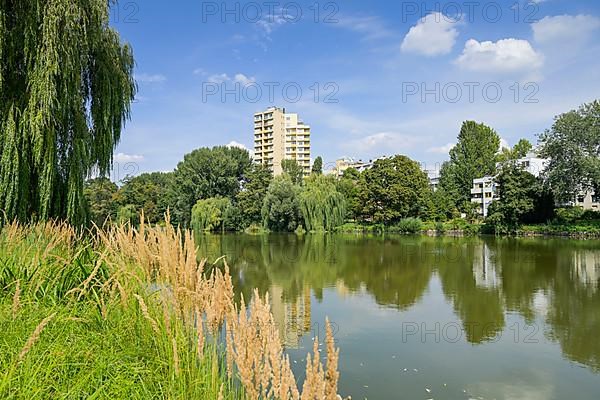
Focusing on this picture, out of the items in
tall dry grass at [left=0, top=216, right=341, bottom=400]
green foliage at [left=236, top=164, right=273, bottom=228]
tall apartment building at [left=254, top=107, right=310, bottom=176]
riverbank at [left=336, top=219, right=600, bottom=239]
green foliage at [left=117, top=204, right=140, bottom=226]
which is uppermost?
tall apartment building at [left=254, top=107, right=310, bottom=176]

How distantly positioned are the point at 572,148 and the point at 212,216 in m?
29.7

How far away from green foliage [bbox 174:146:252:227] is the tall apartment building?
94.0ft

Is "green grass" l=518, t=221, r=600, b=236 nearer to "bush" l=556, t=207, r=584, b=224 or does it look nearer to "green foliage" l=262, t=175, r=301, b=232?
"bush" l=556, t=207, r=584, b=224

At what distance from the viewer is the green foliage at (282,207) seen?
1565 inches

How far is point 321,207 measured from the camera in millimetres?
39500

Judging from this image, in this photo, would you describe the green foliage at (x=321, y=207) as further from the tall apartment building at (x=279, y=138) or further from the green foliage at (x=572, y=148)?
the tall apartment building at (x=279, y=138)

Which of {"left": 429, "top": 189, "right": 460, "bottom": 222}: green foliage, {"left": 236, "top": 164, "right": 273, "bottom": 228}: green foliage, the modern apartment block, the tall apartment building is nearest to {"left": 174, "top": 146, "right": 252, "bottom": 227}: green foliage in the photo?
{"left": 236, "top": 164, "right": 273, "bottom": 228}: green foliage

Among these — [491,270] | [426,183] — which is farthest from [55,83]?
[426,183]

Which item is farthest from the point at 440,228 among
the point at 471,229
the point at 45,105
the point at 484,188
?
the point at 45,105

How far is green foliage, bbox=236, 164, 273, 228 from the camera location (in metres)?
44.2

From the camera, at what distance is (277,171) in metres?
80.7

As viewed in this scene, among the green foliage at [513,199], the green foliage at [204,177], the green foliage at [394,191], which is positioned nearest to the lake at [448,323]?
the green foliage at [513,199]

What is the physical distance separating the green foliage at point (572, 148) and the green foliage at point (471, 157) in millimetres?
20137

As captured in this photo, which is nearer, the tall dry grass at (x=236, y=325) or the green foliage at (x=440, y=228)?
the tall dry grass at (x=236, y=325)
